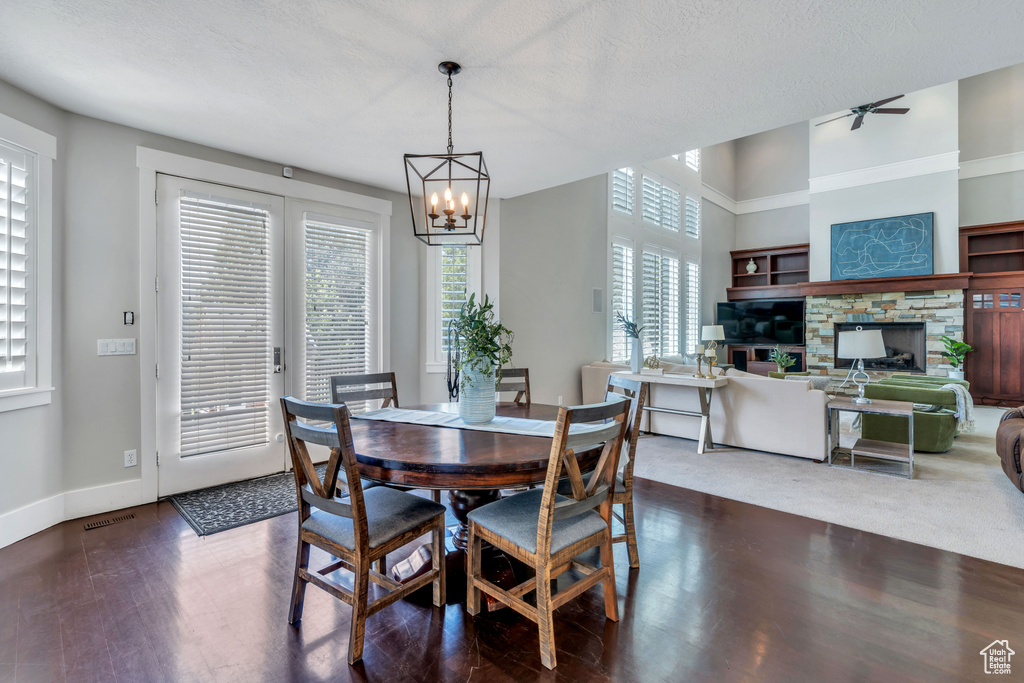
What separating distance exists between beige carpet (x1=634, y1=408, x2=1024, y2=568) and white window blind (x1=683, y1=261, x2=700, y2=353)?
4.22 metres

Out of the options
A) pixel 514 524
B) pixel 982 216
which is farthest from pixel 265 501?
pixel 982 216

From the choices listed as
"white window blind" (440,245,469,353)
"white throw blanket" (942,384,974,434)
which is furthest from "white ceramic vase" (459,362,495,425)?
"white throw blanket" (942,384,974,434)

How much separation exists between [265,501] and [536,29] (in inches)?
132

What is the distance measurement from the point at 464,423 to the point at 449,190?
1.18m

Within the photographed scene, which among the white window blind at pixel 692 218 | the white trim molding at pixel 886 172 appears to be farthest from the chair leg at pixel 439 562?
the white trim molding at pixel 886 172

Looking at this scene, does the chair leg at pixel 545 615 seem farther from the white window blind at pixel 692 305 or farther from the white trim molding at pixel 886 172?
the white trim molding at pixel 886 172

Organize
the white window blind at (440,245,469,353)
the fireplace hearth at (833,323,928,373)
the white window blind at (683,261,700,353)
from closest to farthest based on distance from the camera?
the white window blind at (440,245,469,353) < the fireplace hearth at (833,323,928,373) < the white window blind at (683,261,700,353)

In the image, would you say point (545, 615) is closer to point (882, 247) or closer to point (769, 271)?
point (882, 247)

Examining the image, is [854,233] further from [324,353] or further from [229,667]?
[229,667]

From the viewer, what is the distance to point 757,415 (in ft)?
14.8

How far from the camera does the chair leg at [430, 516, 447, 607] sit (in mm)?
1959

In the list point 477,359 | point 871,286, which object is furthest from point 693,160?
point 477,359

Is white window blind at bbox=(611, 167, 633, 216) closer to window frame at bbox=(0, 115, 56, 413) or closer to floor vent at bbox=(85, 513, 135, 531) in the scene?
window frame at bbox=(0, 115, 56, 413)

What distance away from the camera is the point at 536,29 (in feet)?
6.82
